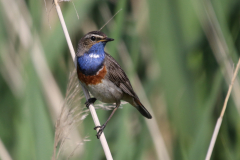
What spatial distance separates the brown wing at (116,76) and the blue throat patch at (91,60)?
10 cm

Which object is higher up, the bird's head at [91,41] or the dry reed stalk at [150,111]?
the bird's head at [91,41]

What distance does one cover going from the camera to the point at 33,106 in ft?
7.60

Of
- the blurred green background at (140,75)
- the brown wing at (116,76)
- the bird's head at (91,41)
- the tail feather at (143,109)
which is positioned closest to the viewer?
the blurred green background at (140,75)

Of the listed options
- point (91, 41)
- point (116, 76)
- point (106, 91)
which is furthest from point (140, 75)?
point (91, 41)

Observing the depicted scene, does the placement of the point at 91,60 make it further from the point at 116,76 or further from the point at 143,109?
the point at 143,109

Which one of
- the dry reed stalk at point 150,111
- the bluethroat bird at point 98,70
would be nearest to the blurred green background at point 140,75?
the dry reed stalk at point 150,111

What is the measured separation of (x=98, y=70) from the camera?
8.67 feet

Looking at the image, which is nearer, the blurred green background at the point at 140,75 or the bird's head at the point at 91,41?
the blurred green background at the point at 140,75

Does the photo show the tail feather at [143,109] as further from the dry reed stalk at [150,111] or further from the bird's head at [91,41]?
the bird's head at [91,41]

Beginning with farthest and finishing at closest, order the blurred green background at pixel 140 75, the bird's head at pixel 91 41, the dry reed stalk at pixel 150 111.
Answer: the dry reed stalk at pixel 150 111
the bird's head at pixel 91 41
the blurred green background at pixel 140 75

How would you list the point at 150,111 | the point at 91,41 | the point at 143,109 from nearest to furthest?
the point at 91,41 → the point at 143,109 → the point at 150,111

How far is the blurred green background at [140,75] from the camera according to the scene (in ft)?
7.86

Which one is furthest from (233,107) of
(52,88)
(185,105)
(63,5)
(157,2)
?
(63,5)

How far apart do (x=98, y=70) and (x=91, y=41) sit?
0.78 ft
